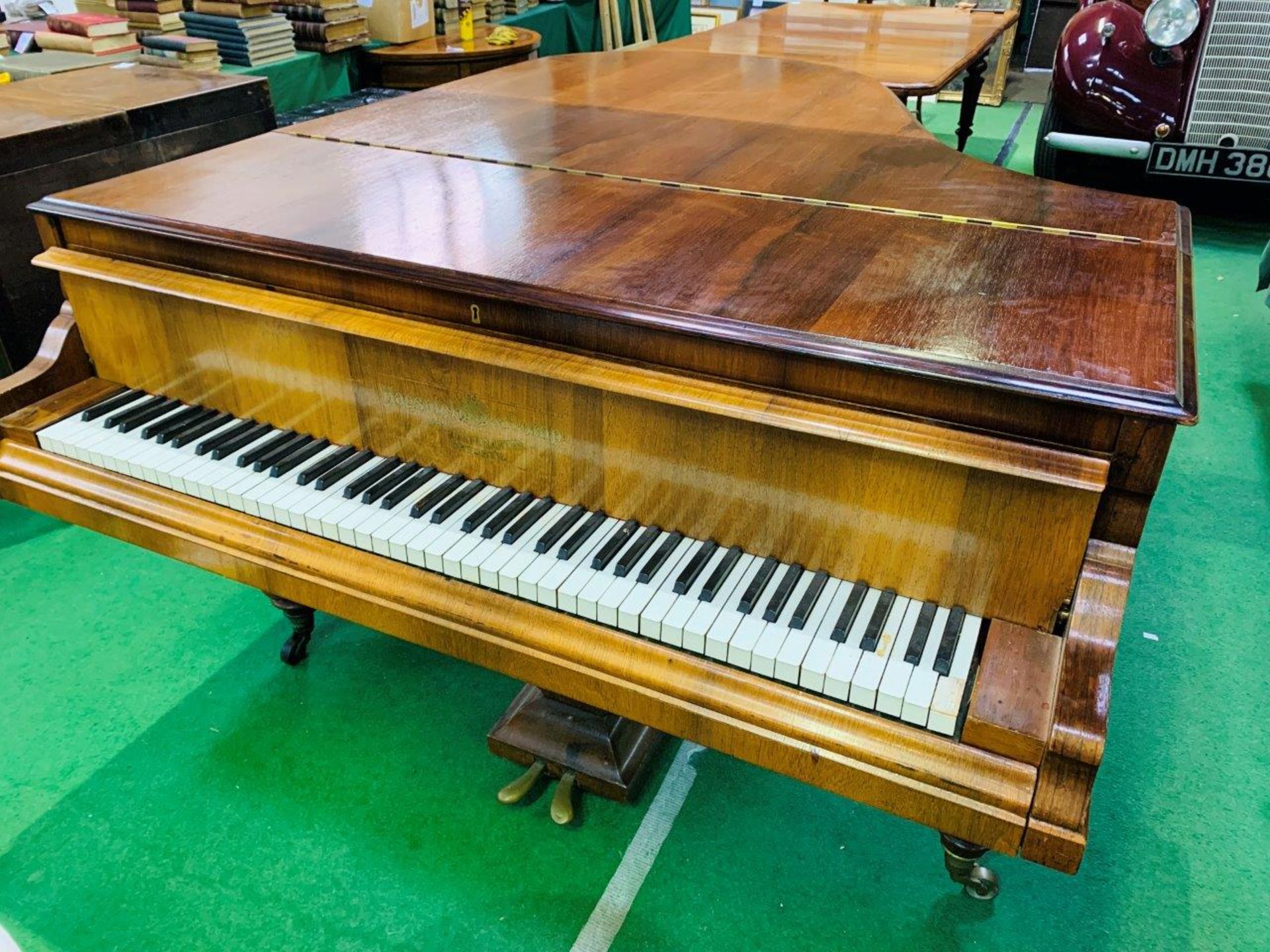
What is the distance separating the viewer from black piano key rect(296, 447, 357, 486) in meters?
1.64

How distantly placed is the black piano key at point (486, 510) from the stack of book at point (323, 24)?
371 centimetres

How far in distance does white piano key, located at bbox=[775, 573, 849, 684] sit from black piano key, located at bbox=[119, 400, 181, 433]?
4.37ft

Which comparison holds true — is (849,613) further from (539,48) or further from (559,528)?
(539,48)

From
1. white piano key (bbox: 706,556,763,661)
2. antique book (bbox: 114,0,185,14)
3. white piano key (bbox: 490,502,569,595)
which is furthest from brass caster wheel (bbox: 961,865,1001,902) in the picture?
antique book (bbox: 114,0,185,14)

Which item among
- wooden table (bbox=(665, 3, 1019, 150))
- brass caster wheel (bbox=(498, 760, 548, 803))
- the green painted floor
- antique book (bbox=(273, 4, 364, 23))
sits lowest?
the green painted floor

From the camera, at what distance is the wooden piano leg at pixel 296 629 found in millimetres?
2266

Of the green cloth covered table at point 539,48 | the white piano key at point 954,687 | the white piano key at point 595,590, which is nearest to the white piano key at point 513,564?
the white piano key at point 595,590

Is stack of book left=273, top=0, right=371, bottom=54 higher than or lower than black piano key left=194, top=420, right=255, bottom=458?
higher

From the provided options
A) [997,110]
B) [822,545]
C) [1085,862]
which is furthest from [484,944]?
[997,110]

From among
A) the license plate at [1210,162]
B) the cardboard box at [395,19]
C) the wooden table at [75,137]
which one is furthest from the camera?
the cardboard box at [395,19]

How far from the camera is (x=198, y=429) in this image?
1782mm

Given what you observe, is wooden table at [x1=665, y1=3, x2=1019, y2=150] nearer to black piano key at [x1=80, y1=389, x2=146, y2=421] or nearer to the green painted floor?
the green painted floor

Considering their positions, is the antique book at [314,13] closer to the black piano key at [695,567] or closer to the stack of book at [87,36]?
the stack of book at [87,36]

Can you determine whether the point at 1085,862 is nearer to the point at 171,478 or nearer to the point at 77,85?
the point at 171,478
